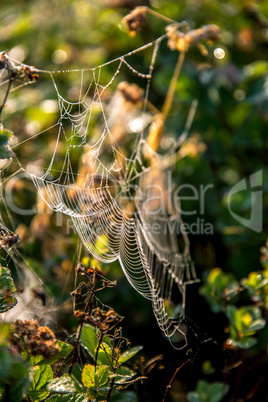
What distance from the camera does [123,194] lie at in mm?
1616

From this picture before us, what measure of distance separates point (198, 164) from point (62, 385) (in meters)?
1.34

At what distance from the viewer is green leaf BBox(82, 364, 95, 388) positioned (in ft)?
2.60

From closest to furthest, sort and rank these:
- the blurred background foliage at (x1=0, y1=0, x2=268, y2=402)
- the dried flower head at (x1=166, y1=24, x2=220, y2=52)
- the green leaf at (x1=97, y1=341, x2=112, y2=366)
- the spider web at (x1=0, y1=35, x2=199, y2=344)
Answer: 1. the green leaf at (x1=97, y1=341, x2=112, y2=366)
2. the blurred background foliage at (x1=0, y1=0, x2=268, y2=402)
3. the spider web at (x1=0, y1=35, x2=199, y2=344)
4. the dried flower head at (x1=166, y1=24, x2=220, y2=52)

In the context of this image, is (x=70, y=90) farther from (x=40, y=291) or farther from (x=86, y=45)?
(x=40, y=291)

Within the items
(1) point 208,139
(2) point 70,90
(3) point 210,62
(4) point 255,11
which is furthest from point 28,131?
(4) point 255,11

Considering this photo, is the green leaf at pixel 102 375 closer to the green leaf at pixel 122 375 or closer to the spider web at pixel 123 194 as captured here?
the green leaf at pixel 122 375

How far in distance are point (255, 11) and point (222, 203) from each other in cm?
A: 125

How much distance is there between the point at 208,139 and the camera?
2.10m

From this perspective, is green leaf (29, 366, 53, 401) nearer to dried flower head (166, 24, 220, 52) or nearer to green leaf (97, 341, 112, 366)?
green leaf (97, 341, 112, 366)

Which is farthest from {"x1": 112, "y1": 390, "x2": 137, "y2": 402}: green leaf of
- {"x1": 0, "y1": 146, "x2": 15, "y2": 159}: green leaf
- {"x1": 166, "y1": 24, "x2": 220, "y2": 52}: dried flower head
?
{"x1": 166, "y1": 24, "x2": 220, "y2": 52}: dried flower head

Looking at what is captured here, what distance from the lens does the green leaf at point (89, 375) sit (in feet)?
2.60

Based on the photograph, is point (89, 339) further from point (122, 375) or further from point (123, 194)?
point (123, 194)

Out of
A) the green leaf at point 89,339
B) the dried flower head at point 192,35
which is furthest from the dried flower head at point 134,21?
the green leaf at point 89,339

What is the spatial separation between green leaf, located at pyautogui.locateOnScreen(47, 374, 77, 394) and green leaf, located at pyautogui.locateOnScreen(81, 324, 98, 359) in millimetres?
80
